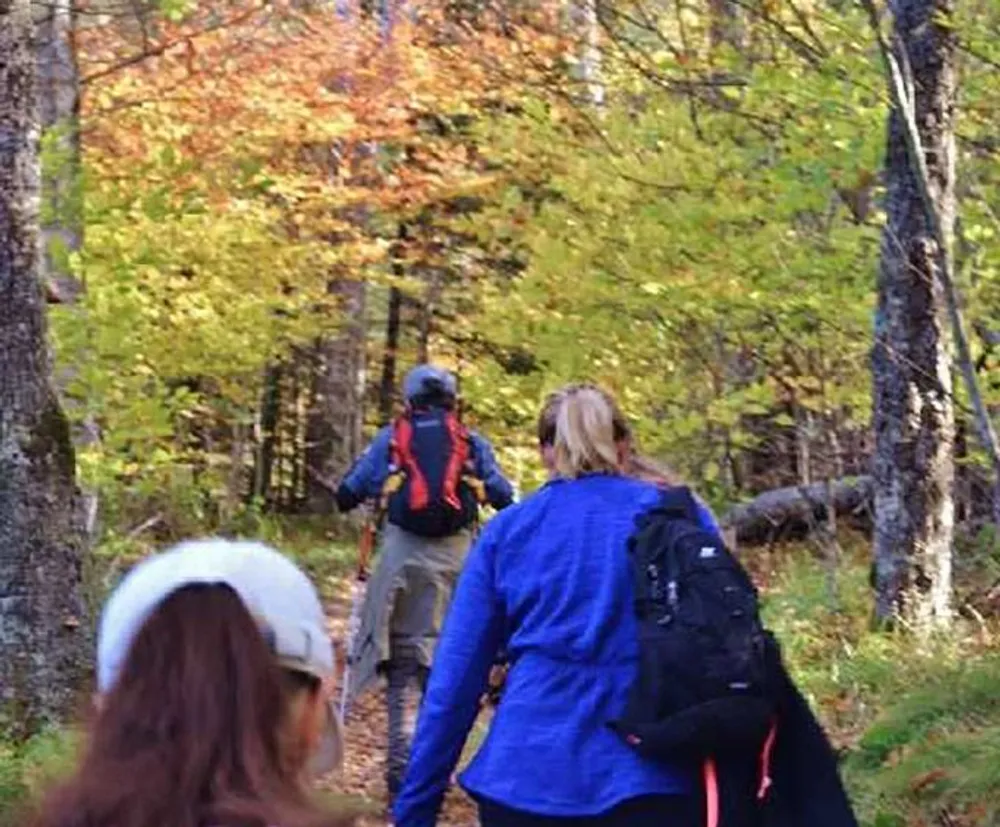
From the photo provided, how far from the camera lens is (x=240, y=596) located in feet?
6.74

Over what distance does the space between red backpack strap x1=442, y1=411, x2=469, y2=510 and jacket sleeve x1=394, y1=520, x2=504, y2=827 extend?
11.3 feet

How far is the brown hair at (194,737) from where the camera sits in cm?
191

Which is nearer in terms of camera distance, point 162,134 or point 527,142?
point 527,142

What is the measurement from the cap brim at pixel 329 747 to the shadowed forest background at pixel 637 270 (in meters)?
4.73

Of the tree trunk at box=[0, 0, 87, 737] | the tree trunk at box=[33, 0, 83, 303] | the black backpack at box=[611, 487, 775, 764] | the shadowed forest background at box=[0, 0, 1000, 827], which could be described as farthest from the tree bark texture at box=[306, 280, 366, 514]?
the black backpack at box=[611, 487, 775, 764]

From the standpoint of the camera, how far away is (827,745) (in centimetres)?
427

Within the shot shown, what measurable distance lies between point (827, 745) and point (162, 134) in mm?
12696

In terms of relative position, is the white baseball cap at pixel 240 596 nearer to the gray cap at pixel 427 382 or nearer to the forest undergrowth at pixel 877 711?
the forest undergrowth at pixel 877 711

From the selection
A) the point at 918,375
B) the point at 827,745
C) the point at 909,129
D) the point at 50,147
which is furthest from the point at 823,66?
the point at 827,745

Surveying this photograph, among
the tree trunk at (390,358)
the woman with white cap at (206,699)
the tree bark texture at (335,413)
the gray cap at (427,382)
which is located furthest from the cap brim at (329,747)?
the tree trunk at (390,358)

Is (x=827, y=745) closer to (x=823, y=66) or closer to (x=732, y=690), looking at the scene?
(x=732, y=690)

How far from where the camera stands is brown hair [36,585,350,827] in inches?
75.2

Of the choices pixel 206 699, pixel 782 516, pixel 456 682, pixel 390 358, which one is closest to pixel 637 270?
pixel 782 516

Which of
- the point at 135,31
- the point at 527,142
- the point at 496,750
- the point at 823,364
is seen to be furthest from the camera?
the point at 135,31
